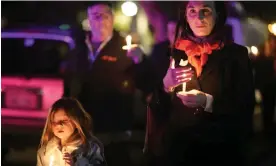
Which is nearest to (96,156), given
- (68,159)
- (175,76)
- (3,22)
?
(68,159)

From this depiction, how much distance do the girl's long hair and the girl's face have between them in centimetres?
1

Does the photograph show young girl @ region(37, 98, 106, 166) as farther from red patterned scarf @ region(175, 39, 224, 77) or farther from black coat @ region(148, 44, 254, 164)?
red patterned scarf @ region(175, 39, 224, 77)

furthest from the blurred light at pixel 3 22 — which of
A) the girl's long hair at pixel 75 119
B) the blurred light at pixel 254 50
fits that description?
the blurred light at pixel 254 50

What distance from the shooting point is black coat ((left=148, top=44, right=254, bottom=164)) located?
186cm

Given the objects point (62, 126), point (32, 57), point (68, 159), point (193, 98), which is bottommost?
point (68, 159)

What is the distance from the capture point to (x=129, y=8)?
192 cm

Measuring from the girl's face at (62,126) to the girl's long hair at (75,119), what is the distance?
13 mm

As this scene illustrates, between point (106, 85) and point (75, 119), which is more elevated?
point (106, 85)

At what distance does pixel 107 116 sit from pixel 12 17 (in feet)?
2.11

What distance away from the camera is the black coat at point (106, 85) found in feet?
6.28

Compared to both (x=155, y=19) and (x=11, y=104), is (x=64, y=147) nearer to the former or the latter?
(x=11, y=104)

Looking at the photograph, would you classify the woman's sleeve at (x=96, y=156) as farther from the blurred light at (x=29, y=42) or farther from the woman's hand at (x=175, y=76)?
the blurred light at (x=29, y=42)

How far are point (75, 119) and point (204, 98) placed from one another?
58 centimetres

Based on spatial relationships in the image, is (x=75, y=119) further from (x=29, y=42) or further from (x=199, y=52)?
(x=199, y=52)
